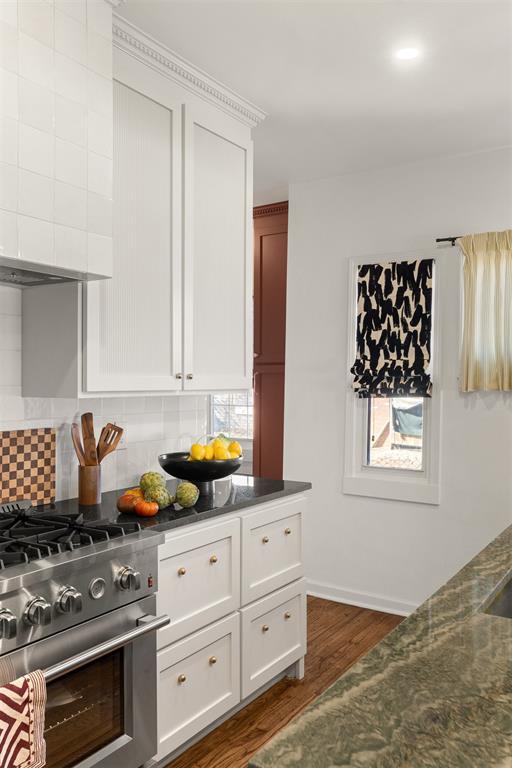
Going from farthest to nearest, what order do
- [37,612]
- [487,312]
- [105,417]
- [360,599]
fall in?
[360,599] → [487,312] → [105,417] → [37,612]

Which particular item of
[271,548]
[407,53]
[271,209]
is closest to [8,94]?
[407,53]

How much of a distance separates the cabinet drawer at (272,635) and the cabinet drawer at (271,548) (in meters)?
0.06

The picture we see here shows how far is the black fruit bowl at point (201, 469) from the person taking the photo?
8.86ft

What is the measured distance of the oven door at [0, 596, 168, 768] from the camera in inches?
69.4

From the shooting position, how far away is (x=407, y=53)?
8.52ft

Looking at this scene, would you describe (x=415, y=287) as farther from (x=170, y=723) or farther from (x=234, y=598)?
(x=170, y=723)

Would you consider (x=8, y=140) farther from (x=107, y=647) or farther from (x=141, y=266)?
(x=107, y=647)

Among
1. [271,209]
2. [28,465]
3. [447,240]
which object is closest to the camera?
[28,465]

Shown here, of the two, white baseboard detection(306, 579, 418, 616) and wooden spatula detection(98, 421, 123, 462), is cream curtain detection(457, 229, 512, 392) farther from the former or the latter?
wooden spatula detection(98, 421, 123, 462)

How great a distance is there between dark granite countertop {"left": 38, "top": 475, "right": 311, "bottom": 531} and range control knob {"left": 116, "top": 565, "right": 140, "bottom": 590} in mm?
192

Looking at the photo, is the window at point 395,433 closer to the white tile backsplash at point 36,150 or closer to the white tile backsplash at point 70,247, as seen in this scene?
the white tile backsplash at point 70,247

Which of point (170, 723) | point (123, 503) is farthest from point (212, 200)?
point (170, 723)

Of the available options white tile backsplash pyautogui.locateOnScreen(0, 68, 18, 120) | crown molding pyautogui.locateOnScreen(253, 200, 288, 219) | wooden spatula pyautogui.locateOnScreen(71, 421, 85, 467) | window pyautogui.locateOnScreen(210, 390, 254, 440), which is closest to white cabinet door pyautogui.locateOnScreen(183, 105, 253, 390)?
wooden spatula pyautogui.locateOnScreen(71, 421, 85, 467)

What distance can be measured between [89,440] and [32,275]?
674mm
